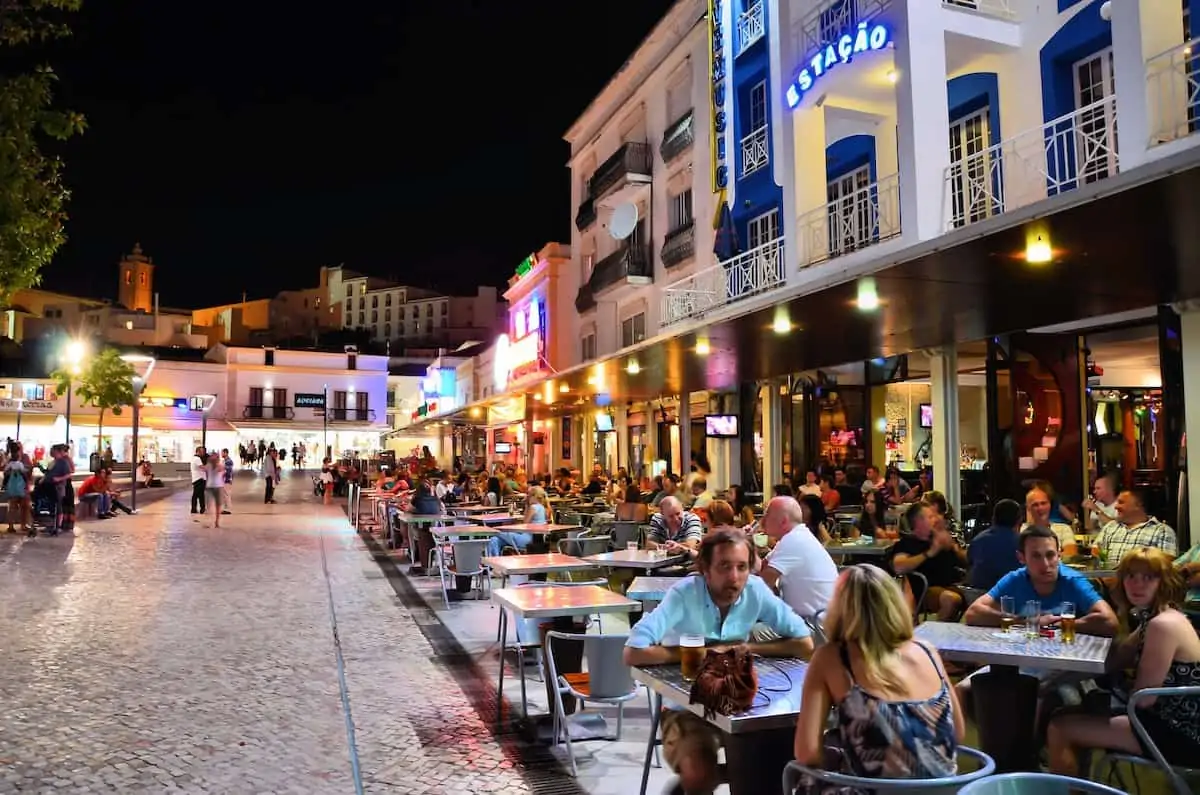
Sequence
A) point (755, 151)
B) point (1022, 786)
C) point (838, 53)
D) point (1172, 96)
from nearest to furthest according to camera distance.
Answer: point (1022, 786) < point (1172, 96) < point (838, 53) < point (755, 151)

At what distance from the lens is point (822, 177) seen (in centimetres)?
1473

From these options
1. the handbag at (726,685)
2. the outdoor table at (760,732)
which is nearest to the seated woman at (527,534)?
the outdoor table at (760,732)

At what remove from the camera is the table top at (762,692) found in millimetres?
3215

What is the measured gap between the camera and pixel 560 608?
5.32 m

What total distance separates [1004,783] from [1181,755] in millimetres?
1791

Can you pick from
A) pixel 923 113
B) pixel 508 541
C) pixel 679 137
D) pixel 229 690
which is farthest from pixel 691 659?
pixel 679 137

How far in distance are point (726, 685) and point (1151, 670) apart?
1790 mm

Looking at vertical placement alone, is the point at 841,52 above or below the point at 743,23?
below

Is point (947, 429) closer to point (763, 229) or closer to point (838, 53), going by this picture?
point (838, 53)

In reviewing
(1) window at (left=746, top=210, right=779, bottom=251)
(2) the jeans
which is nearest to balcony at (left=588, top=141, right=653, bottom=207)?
(1) window at (left=746, top=210, right=779, bottom=251)

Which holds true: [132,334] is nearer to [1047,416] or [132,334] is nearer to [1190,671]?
[1047,416]

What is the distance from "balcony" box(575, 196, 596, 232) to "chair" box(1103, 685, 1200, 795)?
25.9 metres

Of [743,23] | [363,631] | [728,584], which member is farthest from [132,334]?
[728,584]

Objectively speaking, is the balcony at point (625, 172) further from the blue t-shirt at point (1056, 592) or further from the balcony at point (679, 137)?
the blue t-shirt at point (1056, 592)
